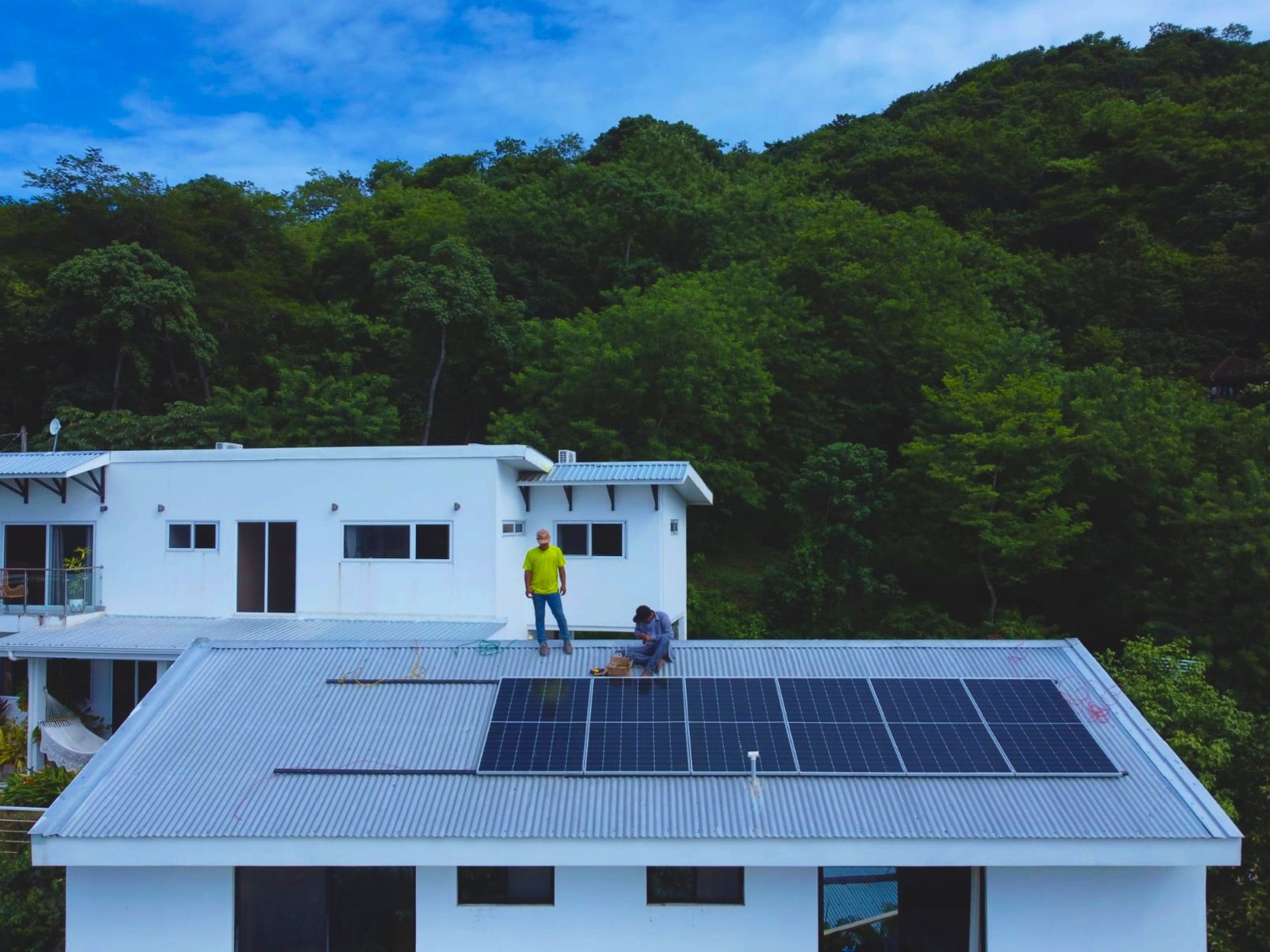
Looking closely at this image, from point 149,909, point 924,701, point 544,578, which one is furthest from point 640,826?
point 149,909

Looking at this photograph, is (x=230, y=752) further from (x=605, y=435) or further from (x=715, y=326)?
(x=715, y=326)

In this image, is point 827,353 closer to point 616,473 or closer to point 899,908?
point 616,473

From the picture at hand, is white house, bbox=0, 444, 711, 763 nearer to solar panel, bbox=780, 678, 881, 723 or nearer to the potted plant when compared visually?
the potted plant

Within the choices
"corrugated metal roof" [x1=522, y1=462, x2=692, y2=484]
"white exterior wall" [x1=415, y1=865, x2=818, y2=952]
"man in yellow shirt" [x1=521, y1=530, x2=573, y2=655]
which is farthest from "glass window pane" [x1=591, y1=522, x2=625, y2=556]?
"white exterior wall" [x1=415, y1=865, x2=818, y2=952]

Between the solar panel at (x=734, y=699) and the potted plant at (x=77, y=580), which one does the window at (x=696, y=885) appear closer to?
the solar panel at (x=734, y=699)

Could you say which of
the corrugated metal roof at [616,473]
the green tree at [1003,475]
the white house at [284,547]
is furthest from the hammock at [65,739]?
the green tree at [1003,475]
